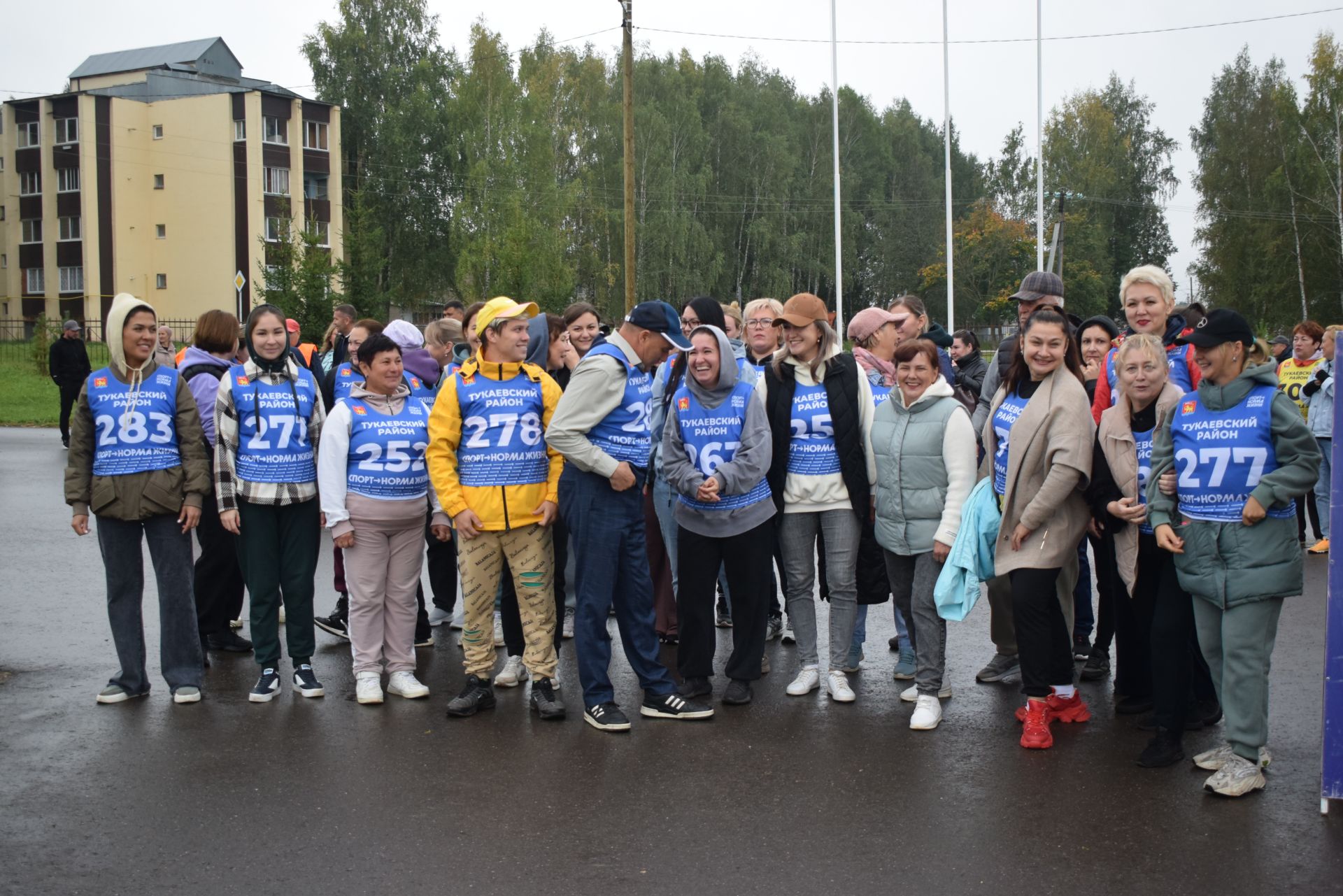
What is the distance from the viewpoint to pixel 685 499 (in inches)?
253

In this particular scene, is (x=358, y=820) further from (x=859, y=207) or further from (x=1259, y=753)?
(x=859, y=207)

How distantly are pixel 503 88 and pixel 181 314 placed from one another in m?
19.2

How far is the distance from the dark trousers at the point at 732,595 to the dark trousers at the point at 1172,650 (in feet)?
6.40

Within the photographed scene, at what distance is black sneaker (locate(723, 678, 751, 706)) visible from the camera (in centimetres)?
641

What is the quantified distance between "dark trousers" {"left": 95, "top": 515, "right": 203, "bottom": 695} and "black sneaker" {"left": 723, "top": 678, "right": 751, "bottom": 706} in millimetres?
2873

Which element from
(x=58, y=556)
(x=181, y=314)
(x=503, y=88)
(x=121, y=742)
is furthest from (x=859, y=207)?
(x=121, y=742)

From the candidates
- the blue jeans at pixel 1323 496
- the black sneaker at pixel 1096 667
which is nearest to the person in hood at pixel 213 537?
the black sneaker at pixel 1096 667

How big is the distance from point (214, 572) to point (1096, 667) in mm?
5438

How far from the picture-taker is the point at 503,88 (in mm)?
51438

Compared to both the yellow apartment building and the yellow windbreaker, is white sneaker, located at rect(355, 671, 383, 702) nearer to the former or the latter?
the yellow windbreaker

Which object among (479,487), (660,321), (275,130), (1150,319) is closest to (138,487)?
(479,487)

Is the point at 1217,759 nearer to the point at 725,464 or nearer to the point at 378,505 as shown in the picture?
the point at 725,464

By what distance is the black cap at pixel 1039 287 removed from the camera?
7.05 metres

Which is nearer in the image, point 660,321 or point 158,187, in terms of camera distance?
point 660,321
